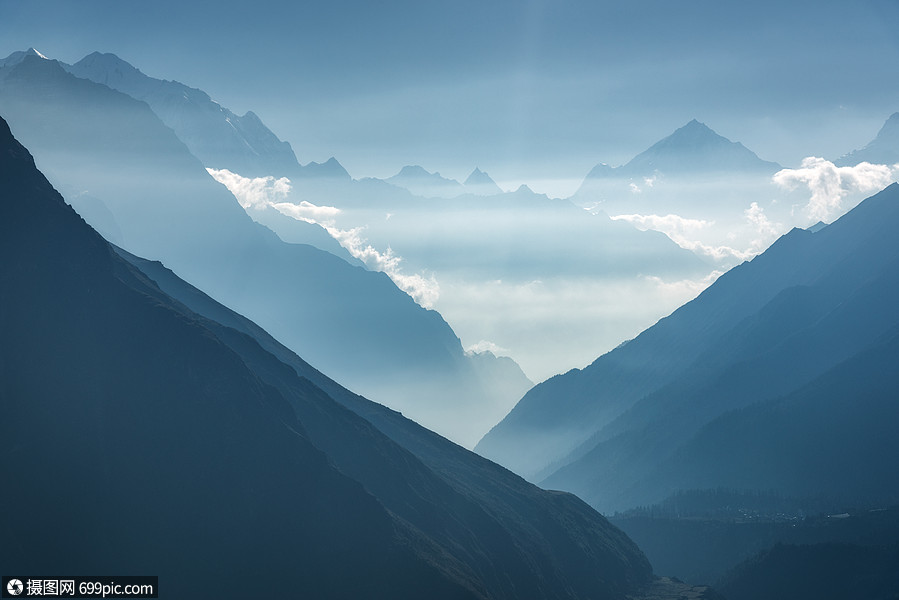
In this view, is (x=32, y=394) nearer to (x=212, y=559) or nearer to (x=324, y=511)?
(x=212, y=559)

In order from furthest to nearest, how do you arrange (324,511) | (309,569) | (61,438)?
(324,511)
(309,569)
(61,438)

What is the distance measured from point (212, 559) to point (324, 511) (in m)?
28.6

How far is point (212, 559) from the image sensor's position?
168m

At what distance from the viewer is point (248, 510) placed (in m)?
178

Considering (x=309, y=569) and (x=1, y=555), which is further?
(x=309, y=569)

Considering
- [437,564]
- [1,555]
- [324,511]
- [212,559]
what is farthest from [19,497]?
[437,564]

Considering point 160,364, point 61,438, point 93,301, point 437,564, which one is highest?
point 93,301

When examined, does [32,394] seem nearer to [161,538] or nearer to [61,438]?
[61,438]

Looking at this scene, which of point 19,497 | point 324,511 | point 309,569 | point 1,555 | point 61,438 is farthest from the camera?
point 324,511

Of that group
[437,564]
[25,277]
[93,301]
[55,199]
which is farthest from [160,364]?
[437,564]

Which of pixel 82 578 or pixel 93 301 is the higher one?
pixel 93 301

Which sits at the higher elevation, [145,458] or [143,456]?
[143,456]

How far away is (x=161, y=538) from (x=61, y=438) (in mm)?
27425

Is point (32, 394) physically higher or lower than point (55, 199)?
lower
